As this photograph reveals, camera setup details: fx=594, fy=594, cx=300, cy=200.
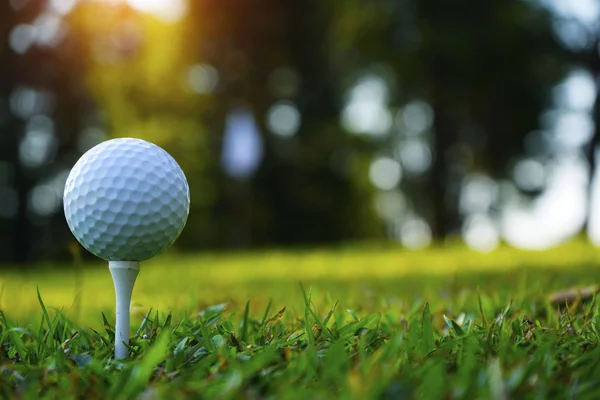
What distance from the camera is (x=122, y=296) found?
202 centimetres

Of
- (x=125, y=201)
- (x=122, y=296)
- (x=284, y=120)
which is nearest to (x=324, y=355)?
(x=122, y=296)

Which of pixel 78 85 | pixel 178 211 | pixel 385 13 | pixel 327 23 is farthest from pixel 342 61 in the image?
pixel 178 211

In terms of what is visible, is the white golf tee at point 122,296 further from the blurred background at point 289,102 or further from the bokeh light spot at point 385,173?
the bokeh light spot at point 385,173

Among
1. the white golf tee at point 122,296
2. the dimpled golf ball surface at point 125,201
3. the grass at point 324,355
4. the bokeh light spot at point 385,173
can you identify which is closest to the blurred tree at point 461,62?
the bokeh light spot at point 385,173

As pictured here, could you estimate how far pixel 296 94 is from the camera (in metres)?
18.6

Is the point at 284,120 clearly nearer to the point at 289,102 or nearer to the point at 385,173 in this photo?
the point at 289,102

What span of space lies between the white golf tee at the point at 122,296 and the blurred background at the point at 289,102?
561 inches

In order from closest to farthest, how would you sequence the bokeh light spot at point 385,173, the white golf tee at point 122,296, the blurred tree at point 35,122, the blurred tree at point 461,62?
the white golf tee at point 122,296 → the blurred tree at point 461,62 → the blurred tree at point 35,122 → the bokeh light spot at point 385,173

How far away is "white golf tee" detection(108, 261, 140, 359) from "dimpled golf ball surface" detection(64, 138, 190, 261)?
0.04 m

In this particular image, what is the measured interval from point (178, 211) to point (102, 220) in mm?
268

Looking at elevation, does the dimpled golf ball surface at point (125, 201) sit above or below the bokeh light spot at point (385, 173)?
above

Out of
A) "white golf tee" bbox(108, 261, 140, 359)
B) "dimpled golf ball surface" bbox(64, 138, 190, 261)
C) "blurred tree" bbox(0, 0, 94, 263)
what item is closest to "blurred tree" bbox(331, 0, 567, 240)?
"blurred tree" bbox(0, 0, 94, 263)

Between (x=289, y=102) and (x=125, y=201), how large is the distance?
1672 cm

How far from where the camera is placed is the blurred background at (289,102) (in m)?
16.1
